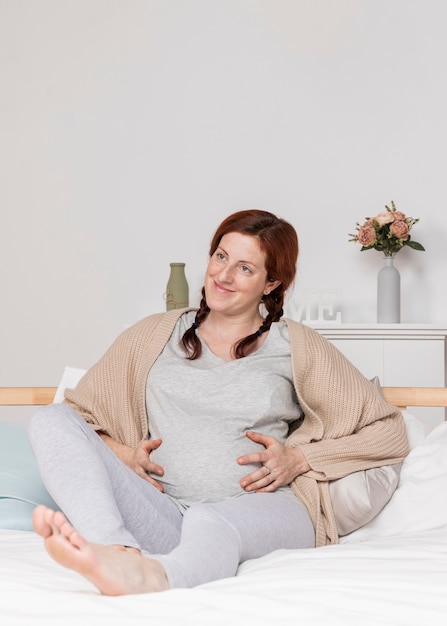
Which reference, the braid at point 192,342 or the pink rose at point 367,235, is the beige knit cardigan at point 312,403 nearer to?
the braid at point 192,342

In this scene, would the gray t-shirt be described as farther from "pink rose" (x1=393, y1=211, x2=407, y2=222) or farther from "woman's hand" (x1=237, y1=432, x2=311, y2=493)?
"pink rose" (x1=393, y1=211, x2=407, y2=222)

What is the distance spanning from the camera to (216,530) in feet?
4.52

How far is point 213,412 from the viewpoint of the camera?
1.79 metres

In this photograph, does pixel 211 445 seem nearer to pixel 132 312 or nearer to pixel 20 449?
pixel 20 449

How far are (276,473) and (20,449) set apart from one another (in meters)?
0.63

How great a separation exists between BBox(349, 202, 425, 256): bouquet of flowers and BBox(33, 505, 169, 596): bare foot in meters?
2.09

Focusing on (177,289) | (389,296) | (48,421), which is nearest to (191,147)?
(177,289)

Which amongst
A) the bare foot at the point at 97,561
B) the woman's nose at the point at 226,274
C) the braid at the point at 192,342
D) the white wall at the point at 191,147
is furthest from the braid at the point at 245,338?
the white wall at the point at 191,147

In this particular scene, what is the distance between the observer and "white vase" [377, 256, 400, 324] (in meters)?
3.10

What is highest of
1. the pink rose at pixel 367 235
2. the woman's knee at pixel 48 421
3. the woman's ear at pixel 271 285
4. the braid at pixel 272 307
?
the pink rose at pixel 367 235

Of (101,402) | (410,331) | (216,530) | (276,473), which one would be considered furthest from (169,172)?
(216,530)

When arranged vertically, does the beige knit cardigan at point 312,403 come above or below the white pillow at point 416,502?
above

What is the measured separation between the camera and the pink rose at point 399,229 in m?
3.03

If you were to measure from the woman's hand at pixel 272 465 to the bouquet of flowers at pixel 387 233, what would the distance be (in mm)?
1445
